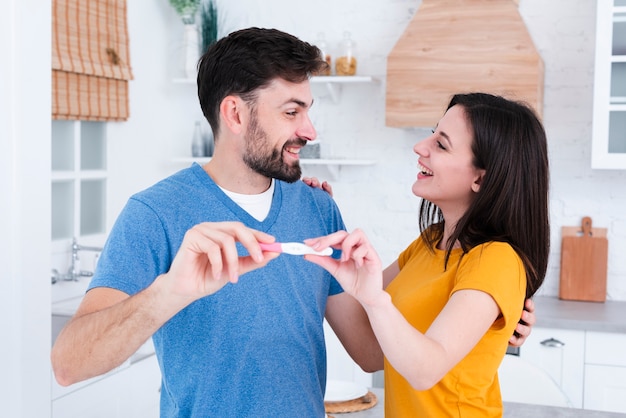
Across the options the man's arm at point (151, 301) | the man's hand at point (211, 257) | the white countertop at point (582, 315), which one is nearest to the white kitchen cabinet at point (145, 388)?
the white countertop at point (582, 315)

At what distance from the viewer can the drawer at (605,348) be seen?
323cm

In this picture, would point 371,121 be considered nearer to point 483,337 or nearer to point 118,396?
point 118,396

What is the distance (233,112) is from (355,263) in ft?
2.04

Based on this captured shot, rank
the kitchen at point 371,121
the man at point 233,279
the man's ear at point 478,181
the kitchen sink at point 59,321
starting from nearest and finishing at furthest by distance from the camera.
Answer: the man at point 233,279 < the man's ear at point 478,181 < the kitchen sink at point 59,321 < the kitchen at point 371,121

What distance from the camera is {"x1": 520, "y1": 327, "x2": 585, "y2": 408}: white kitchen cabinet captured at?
3275 mm

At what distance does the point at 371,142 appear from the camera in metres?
4.10

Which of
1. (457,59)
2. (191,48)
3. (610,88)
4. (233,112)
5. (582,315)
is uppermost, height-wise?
(191,48)

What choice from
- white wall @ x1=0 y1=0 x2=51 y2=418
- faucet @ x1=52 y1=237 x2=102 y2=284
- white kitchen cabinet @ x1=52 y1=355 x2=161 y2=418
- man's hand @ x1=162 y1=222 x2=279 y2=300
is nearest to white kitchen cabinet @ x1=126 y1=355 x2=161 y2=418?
white kitchen cabinet @ x1=52 y1=355 x2=161 y2=418

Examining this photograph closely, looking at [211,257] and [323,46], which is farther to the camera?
[323,46]

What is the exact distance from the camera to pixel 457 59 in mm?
3516

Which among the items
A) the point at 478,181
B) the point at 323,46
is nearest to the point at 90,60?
the point at 323,46

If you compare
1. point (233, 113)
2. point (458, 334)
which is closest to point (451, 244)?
point (458, 334)

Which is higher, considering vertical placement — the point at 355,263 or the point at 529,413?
the point at 355,263

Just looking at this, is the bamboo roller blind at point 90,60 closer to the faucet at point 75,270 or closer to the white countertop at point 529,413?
the faucet at point 75,270
